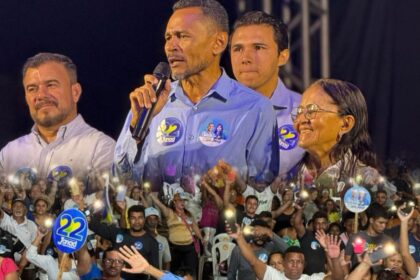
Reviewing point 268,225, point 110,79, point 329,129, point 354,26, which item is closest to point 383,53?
point 354,26

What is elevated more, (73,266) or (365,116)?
(365,116)

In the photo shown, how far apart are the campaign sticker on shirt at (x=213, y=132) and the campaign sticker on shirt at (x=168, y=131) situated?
0.49ft

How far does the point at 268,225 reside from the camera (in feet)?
17.7

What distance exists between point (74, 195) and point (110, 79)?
806 millimetres

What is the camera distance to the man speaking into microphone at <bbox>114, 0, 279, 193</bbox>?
18.0ft

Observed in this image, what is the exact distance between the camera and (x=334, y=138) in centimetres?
548

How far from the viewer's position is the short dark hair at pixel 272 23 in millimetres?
5555

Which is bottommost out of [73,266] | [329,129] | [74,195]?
[73,266]

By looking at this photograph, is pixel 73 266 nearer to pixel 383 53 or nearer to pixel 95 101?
pixel 95 101

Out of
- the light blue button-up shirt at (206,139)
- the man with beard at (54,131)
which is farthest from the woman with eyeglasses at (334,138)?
the man with beard at (54,131)

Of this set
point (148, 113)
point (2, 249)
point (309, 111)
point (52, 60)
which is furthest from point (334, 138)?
point (2, 249)

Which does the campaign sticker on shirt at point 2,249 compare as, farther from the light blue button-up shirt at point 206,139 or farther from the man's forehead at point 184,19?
the man's forehead at point 184,19

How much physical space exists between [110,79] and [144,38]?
35 cm

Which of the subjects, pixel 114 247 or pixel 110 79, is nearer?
pixel 114 247
